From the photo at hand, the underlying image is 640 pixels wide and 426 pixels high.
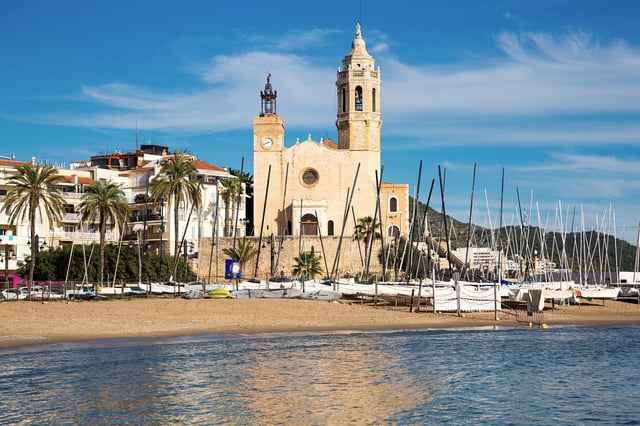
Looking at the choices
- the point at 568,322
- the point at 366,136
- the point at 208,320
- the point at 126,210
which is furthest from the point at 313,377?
the point at 366,136

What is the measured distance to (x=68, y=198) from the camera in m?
86.6

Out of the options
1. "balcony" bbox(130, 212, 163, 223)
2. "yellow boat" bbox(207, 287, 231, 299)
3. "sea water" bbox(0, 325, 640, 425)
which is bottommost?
"sea water" bbox(0, 325, 640, 425)

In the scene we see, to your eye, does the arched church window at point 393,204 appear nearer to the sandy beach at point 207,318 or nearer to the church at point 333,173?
the church at point 333,173

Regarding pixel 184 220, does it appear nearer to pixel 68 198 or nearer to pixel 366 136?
pixel 68 198

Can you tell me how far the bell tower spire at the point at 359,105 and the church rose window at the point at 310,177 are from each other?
17.4 ft

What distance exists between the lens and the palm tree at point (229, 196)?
88.8 meters

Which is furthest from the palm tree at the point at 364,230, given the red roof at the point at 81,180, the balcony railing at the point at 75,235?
the red roof at the point at 81,180

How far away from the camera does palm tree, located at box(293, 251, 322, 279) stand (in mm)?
78625

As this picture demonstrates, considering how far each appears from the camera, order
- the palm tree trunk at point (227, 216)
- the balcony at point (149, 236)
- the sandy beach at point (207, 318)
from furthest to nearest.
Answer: the palm tree trunk at point (227, 216) < the balcony at point (149, 236) < the sandy beach at point (207, 318)

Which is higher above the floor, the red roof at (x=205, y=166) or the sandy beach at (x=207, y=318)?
the red roof at (x=205, y=166)

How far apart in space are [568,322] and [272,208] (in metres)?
50.2

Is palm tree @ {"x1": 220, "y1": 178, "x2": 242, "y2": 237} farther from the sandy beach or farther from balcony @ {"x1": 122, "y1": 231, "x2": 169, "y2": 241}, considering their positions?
the sandy beach

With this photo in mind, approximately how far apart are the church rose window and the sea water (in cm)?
5753

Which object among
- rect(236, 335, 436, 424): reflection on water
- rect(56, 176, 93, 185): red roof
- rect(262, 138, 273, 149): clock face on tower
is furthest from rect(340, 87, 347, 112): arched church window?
rect(236, 335, 436, 424): reflection on water
